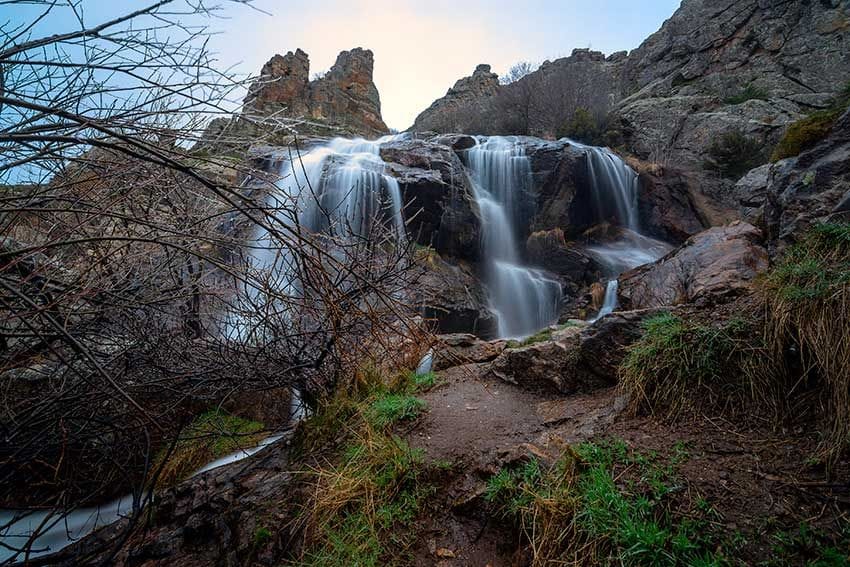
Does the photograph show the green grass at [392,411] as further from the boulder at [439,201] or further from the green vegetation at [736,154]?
the green vegetation at [736,154]

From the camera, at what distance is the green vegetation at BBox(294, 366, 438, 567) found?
207 cm

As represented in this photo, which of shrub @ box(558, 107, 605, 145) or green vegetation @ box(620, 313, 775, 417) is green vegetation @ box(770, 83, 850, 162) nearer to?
green vegetation @ box(620, 313, 775, 417)

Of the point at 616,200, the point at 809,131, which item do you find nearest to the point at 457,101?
the point at 616,200

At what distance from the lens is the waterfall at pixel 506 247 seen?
973cm

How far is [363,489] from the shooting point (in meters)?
2.35

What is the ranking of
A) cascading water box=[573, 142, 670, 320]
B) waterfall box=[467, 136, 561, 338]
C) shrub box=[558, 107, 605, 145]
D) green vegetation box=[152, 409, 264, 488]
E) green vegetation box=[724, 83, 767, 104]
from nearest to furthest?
green vegetation box=[152, 409, 264, 488]
waterfall box=[467, 136, 561, 338]
cascading water box=[573, 142, 670, 320]
green vegetation box=[724, 83, 767, 104]
shrub box=[558, 107, 605, 145]

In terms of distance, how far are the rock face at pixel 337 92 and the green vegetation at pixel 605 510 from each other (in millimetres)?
21988

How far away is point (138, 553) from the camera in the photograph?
2.65 metres

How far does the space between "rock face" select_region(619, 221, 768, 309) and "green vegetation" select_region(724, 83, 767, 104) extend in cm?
1311

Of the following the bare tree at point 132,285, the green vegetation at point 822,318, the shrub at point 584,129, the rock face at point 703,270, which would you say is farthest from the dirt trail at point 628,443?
the shrub at point 584,129

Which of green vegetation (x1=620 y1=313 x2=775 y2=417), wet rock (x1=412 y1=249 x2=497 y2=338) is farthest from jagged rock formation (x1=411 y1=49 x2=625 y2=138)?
green vegetation (x1=620 y1=313 x2=775 y2=417)

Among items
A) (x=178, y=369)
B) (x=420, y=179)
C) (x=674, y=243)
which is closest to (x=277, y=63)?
(x=420, y=179)

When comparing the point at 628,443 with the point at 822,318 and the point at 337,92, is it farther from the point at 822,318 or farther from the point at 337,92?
the point at 337,92

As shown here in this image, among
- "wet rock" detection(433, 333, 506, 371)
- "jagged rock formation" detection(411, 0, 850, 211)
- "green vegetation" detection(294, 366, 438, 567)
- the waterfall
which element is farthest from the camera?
"jagged rock formation" detection(411, 0, 850, 211)
